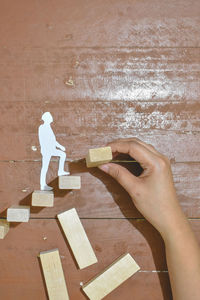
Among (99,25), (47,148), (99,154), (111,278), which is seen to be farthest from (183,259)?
(99,25)

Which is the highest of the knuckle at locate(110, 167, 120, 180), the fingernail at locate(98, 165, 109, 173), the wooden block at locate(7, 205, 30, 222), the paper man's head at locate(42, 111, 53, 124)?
the paper man's head at locate(42, 111, 53, 124)

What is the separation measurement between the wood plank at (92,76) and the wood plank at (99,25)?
0.08 ft

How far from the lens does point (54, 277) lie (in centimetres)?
75

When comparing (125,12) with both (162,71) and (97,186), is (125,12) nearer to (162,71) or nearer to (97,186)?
(162,71)

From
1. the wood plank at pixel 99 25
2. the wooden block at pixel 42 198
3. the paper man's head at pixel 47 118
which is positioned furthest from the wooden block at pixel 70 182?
the wood plank at pixel 99 25

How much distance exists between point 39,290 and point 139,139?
47 cm

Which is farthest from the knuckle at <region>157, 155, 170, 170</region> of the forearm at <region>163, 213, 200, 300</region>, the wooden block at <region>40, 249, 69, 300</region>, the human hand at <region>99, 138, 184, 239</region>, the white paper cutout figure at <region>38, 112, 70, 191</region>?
the wooden block at <region>40, 249, 69, 300</region>

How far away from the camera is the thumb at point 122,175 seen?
70 cm

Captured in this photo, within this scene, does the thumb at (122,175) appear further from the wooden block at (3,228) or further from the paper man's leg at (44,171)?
the wooden block at (3,228)

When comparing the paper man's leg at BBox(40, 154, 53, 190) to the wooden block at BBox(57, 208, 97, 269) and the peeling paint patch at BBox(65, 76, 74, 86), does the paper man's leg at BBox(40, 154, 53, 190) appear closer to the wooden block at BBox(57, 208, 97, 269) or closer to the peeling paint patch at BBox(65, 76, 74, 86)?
the wooden block at BBox(57, 208, 97, 269)

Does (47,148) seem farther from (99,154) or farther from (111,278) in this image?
(111,278)

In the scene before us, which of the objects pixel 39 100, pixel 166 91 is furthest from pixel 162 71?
pixel 39 100

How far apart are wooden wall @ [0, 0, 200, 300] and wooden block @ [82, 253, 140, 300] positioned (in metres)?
0.03

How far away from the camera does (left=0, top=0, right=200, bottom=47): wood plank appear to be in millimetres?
774
